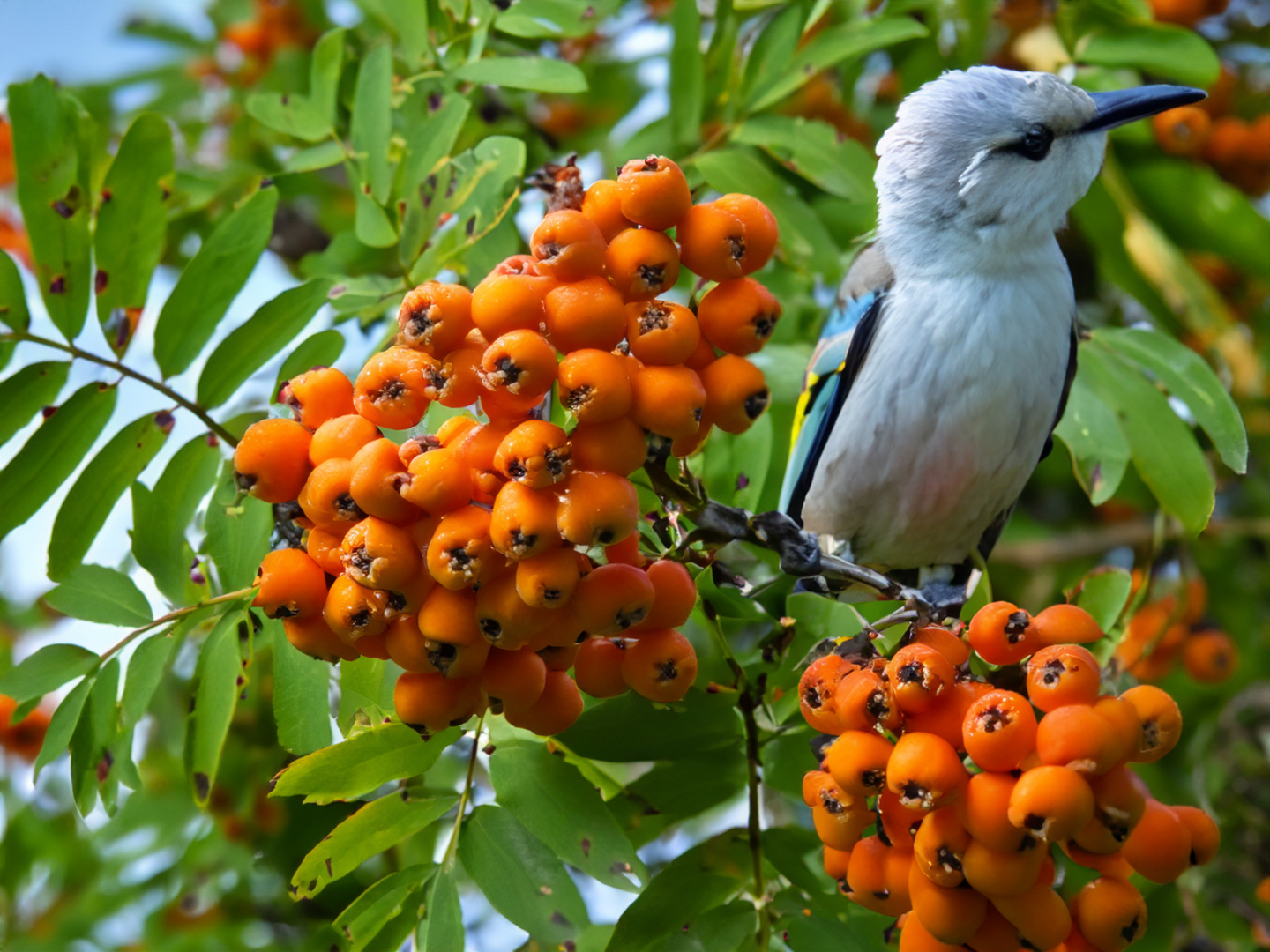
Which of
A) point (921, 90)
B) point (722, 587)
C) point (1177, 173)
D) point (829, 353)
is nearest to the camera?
point (722, 587)

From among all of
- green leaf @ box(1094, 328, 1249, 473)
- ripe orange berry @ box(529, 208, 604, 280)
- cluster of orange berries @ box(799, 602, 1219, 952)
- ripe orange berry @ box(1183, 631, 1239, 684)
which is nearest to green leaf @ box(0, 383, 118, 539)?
ripe orange berry @ box(529, 208, 604, 280)

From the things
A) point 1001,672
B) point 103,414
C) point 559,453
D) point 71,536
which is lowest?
point 1001,672

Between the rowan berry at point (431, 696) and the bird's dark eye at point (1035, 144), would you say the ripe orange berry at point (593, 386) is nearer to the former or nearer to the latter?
the rowan berry at point (431, 696)

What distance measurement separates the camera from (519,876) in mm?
1456

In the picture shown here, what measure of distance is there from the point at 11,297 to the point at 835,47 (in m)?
1.65

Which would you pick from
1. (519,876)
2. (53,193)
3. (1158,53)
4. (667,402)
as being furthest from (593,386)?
(1158,53)

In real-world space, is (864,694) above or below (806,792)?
→ above

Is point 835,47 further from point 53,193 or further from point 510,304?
point 53,193

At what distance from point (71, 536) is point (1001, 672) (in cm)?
143

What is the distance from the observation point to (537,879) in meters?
1.45

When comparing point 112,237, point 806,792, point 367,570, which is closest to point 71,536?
point 112,237

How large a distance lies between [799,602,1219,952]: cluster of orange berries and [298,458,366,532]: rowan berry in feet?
2.00

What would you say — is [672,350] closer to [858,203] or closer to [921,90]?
[921,90]

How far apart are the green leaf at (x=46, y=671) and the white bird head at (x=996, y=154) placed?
1.61 meters
